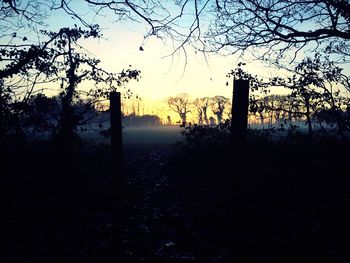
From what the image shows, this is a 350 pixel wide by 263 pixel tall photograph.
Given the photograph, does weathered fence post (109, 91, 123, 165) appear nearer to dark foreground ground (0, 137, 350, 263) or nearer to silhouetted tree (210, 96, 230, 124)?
dark foreground ground (0, 137, 350, 263)

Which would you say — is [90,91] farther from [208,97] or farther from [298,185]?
[208,97]

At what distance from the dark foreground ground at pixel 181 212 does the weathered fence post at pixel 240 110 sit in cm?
32

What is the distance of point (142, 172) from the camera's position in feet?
48.8

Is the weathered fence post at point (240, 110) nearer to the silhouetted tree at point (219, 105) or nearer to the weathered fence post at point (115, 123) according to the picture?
the weathered fence post at point (115, 123)

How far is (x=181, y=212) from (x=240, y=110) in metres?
3.01

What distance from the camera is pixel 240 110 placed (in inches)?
269

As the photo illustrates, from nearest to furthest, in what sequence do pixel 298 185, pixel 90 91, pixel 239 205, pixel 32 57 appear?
1. pixel 239 205
2. pixel 298 185
3. pixel 32 57
4. pixel 90 91

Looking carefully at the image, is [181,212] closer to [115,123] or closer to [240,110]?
[240,110]

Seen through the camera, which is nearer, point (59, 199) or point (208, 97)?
point (59, 199)

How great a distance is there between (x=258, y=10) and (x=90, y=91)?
924 centimetres

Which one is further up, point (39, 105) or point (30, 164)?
point (39, 105)

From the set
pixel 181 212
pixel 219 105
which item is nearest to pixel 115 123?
pixel 181 212

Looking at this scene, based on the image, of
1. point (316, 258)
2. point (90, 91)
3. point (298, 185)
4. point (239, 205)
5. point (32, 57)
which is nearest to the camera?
point (316, 258)

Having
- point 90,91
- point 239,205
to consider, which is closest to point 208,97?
point 90,91
